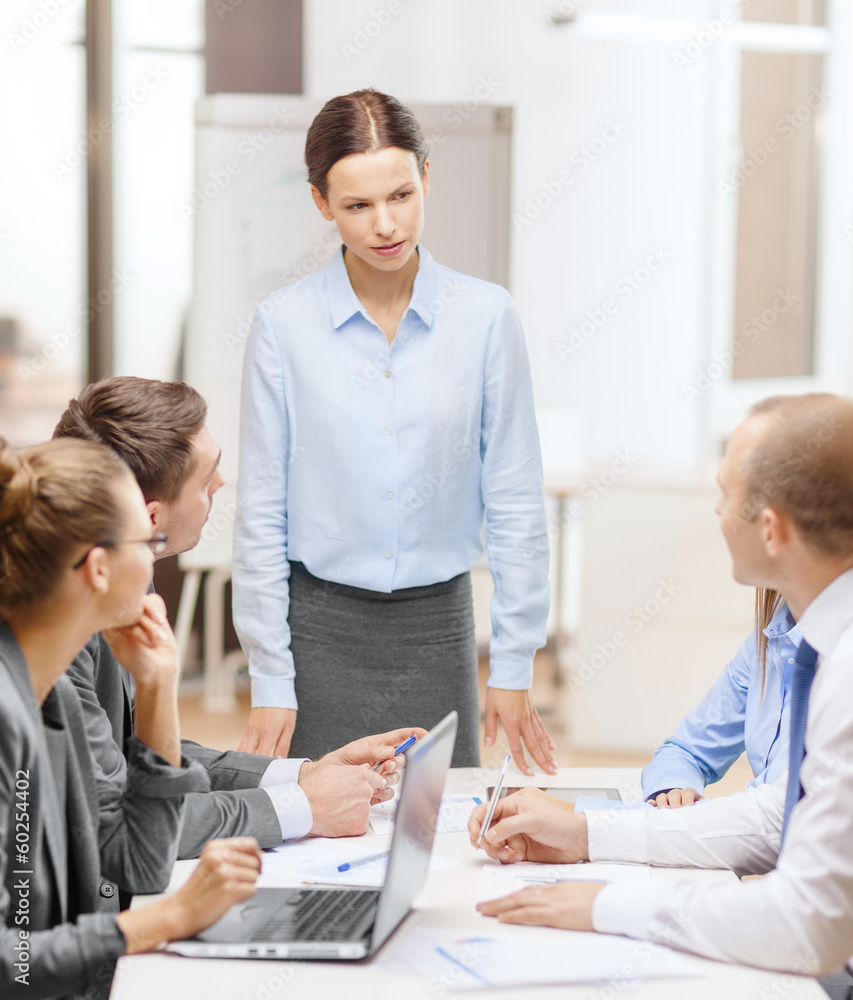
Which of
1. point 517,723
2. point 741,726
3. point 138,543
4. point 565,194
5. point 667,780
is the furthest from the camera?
point 565,194

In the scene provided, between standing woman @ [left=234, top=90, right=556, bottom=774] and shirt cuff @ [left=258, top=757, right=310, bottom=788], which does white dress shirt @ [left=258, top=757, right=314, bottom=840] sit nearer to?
shirt cuff @ [left=258, top=757, right=310, bottom=788]

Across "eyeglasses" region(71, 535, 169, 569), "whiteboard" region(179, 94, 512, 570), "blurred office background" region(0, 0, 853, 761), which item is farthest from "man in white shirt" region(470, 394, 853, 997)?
"whiteboard" region(179, 94, 512, 570)

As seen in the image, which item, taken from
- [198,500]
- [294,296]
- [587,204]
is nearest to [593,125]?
[587,204]

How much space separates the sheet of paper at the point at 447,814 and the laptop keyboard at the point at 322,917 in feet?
0.75

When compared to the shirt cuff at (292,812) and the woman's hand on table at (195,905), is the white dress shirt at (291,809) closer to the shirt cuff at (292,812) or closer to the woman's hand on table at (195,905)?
the shirt cuff at (292,812)

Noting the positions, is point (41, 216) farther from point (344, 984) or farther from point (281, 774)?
point (344, 984)

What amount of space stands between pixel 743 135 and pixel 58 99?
10.1ft

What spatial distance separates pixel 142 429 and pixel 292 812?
1.79 feet

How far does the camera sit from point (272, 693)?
1929mm

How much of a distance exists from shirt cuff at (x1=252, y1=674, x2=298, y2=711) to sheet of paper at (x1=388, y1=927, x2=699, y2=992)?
2.57 feet

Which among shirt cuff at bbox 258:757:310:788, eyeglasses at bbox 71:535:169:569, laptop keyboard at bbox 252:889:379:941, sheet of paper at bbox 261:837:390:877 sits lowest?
sheet of paper at bbox 261:837:390:877

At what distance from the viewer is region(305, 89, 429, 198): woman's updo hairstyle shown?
6.00 ft

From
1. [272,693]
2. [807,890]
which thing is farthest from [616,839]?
[272,693]

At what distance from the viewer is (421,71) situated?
199 inches
